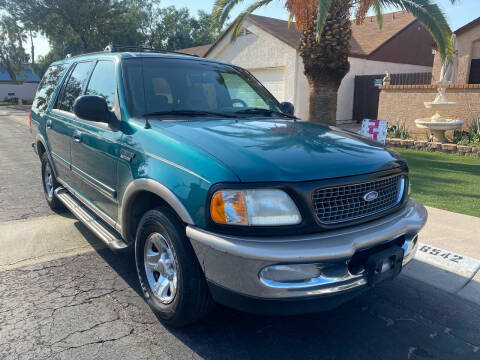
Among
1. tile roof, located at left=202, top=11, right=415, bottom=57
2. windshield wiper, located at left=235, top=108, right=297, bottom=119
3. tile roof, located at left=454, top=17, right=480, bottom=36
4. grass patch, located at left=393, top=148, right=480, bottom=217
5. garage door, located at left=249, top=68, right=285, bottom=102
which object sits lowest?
grass patch, located at left=393, top=148, right=480, bottom=217

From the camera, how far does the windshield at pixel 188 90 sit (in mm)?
3391

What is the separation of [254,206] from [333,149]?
0.82 m

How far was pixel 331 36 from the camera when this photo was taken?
9.15 meters

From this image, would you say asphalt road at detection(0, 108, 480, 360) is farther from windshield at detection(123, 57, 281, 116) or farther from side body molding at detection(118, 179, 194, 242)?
windshield at detection(123, 57, 281, 116)

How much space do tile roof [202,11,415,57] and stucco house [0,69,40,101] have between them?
1624 inches

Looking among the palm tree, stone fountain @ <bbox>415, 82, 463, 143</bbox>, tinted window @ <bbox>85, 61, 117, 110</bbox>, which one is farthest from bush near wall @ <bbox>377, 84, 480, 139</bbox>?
tinted window @ <bbox>85, 61, 117, 110</bbox>

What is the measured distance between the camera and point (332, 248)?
7.42 ft

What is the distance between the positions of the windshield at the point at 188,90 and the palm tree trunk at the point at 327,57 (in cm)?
549

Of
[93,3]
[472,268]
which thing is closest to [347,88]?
[472,268]

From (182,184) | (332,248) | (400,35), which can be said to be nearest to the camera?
(332,248)

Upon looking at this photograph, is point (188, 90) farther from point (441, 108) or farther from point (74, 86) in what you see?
point (441, 108)

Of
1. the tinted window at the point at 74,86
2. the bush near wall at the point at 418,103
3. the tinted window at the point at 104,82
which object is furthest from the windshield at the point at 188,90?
the bush near wall at the point at 418,103

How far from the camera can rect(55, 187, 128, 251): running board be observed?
10.8 feet

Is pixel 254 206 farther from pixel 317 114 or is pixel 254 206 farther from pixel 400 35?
pixel 400 35
